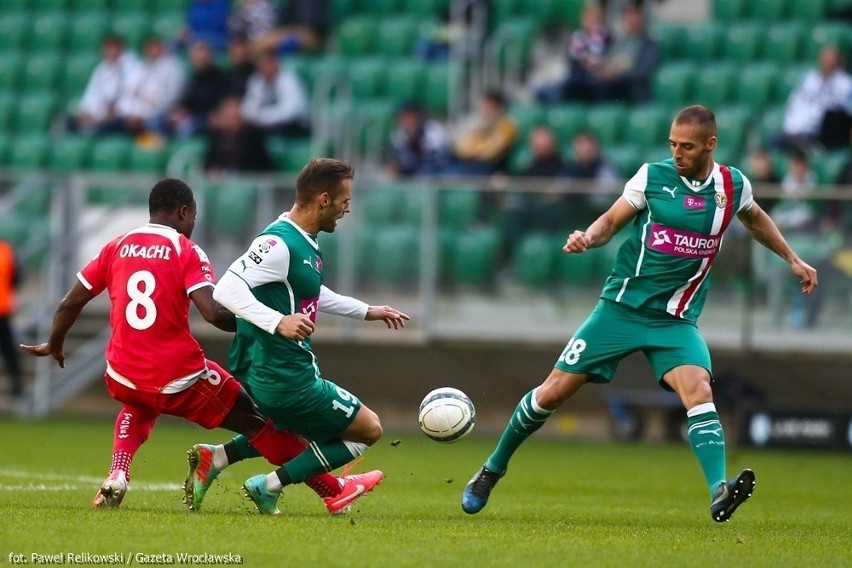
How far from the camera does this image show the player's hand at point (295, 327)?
23.6 feet

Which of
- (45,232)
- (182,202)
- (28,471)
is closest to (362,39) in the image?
(45,232)

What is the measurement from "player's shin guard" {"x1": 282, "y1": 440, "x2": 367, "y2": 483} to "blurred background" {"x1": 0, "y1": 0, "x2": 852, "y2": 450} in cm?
773

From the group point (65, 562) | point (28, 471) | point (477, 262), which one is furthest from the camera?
point (477, 262)

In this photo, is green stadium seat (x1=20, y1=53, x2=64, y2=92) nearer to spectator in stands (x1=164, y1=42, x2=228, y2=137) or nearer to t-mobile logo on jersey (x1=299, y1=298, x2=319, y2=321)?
spectator in stands (x1=164, y1=42, x2=228, y2=137)

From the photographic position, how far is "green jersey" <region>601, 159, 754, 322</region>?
813 centimetres

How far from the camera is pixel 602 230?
796 centimetres

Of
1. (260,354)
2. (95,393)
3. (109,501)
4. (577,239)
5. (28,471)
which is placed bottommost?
(95,393)

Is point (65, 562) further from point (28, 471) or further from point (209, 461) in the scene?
point (28, 471)

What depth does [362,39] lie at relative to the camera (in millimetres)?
19812

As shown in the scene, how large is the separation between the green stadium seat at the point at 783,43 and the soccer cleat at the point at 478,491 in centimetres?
1119

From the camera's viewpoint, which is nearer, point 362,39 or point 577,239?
point 577,239

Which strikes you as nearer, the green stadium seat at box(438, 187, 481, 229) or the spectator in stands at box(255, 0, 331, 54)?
the green stadium seat at box(438, 187, 481, 229)

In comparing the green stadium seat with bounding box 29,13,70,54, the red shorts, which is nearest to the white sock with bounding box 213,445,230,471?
the red shorts

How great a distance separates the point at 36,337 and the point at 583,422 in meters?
5.89
